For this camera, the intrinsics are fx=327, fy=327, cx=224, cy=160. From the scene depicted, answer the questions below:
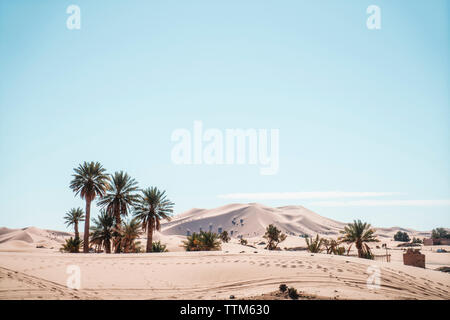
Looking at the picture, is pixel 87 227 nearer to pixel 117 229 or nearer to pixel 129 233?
pixel 117 229

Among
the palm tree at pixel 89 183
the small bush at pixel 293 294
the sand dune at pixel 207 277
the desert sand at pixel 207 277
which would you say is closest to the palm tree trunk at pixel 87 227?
the palm tree at pixel 89 183

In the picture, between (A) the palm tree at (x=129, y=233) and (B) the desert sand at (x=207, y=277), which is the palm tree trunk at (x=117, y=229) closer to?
(A) the palm tree at (x=129, y=233)

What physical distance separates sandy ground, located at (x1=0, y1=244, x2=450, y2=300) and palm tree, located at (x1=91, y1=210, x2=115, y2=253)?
14.9 meters

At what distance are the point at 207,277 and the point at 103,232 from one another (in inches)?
955

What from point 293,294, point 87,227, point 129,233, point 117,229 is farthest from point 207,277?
point 87,227

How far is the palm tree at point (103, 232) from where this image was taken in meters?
40.6

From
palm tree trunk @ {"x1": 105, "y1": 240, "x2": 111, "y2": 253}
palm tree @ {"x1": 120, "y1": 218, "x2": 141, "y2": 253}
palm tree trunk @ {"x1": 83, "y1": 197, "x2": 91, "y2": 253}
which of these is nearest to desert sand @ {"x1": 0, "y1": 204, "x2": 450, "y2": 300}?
palm tree @ {"x1": 120, "y1": 218, "x2": 141, "y2": 253}

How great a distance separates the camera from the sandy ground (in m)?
17.7

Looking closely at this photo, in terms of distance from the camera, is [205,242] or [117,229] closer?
[205,242]

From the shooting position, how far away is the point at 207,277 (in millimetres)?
21062

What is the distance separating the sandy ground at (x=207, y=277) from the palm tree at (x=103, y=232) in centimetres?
1495
